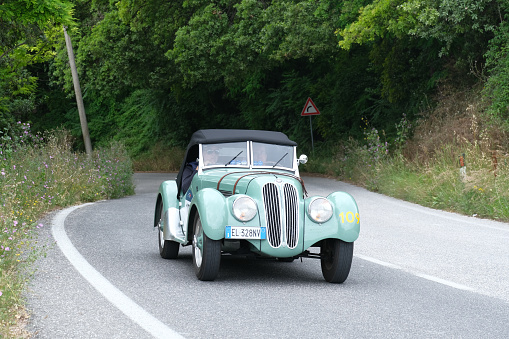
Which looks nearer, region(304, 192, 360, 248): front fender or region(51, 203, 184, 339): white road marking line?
region(51, 203, 184, 339): white road marking line

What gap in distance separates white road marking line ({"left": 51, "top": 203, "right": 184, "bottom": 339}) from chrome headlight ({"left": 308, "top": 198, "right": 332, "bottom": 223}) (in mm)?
2101

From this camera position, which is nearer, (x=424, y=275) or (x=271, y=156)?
(x=424, y=275)

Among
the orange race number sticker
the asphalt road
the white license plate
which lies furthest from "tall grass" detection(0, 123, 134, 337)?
the orange race number sticker

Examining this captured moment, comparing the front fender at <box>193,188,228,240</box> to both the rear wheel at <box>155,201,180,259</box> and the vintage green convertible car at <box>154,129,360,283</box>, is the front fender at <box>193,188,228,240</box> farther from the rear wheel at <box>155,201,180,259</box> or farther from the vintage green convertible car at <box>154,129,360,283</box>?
the rear wheel at <box>155,201,180,259</box>

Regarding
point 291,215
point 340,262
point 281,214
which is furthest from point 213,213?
point 340,262

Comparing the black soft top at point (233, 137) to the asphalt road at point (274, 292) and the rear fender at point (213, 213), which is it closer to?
the rear fender at point (213, 213)

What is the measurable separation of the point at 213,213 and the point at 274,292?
102cm

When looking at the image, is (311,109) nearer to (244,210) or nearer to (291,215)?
(291,215)

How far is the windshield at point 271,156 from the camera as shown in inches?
333

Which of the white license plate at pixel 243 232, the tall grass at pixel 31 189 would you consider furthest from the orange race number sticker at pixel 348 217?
the tall grass at pixel 31 189

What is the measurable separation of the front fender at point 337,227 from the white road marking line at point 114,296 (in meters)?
1.98

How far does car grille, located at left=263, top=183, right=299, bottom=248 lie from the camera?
7.00 meters

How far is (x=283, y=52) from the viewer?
22797 mm

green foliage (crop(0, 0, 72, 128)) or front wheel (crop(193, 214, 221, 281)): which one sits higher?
green foliage (crop(0, 0, 72, 128))
